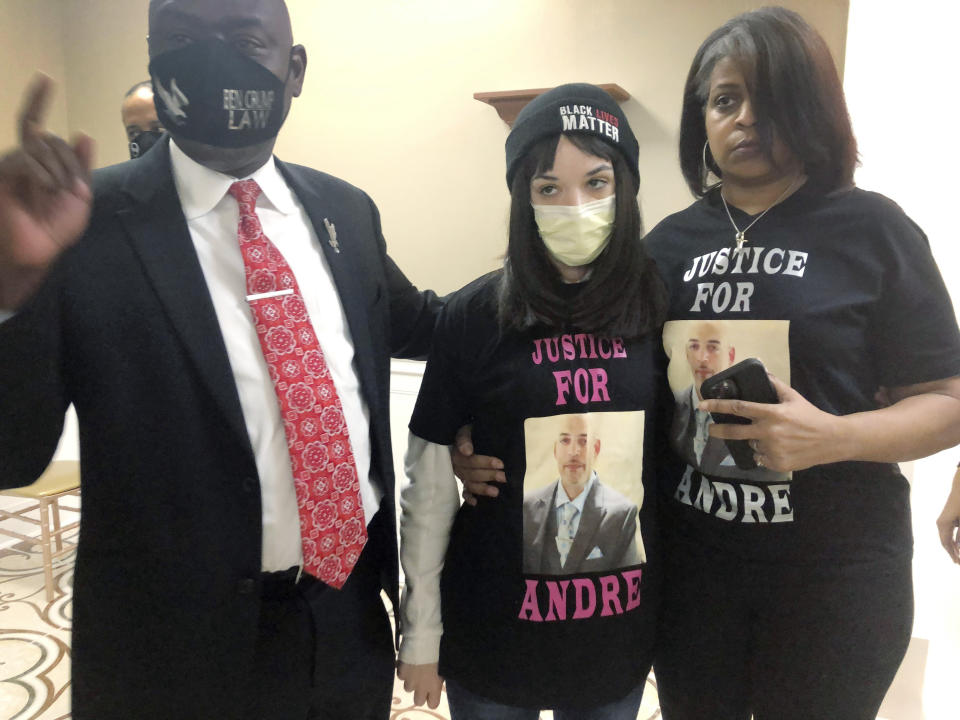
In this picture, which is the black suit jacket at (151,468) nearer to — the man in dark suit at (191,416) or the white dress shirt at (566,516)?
the man in dark suit at (191,416)

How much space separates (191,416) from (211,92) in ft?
1.42

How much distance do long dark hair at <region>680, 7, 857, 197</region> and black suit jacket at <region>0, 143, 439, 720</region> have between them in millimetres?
898

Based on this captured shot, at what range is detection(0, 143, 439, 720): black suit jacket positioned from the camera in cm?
87

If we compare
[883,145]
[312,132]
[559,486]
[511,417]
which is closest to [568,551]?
[559,486]

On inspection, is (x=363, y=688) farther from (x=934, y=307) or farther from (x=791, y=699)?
(x=934, y=307)

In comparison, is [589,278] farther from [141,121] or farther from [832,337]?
[141,121]

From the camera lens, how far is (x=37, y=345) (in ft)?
2.57

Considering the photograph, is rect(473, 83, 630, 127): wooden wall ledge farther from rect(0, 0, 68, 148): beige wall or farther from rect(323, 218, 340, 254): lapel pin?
rect(0, 0, 68, 148): beige wall

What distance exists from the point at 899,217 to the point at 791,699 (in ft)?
2.54

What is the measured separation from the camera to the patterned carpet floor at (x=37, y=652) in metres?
2.09

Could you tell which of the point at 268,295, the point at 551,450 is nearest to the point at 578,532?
the point at 551,450

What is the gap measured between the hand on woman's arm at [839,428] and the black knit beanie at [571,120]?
460 mm

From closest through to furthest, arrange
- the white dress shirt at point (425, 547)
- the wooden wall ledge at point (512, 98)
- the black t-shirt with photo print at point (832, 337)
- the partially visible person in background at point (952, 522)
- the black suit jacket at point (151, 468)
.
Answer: the black suit jacket at point (151, 468)
the black t-shirt with photo print at point (832, 337)
the white dress shirt at point (425, 547)
the partially visible person in background at point (952, 522)
the wooden wall ledge at point (512, 98)

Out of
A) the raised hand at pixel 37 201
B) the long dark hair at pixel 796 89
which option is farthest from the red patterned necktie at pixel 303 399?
the long dark hair at pixel 796 89
